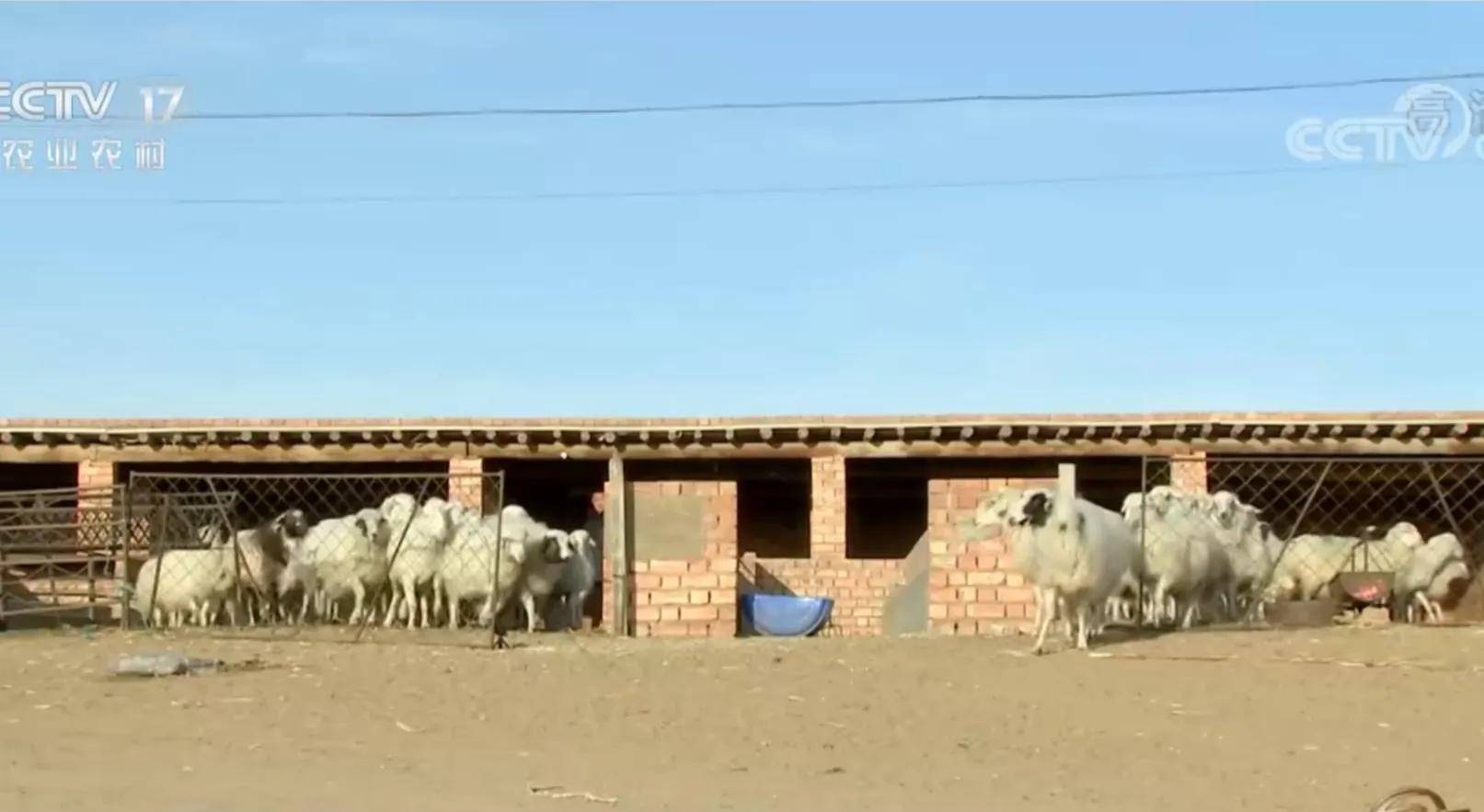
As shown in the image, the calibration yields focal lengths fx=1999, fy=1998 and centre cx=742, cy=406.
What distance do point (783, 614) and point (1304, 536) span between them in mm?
6406

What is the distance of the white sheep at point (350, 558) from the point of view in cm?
2241

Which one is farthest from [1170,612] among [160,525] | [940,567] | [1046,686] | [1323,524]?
[160,525]

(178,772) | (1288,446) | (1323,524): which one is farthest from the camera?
(1323,524)

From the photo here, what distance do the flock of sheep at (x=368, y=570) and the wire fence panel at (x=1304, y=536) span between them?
6.74m

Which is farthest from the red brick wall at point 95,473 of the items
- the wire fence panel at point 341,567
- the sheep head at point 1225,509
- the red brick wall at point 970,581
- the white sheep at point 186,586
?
the sheep head at point 1225,509

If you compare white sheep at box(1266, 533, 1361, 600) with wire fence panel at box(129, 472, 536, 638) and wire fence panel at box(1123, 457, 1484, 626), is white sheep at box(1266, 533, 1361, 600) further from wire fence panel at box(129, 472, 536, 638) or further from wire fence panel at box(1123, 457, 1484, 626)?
wire fence panel at box(129, 472, 536, 638)

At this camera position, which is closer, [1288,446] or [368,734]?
[368,734]

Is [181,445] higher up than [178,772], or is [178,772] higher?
[181,445]

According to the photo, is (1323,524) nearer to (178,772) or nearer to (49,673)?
(49,673)

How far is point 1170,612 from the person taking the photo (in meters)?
21.0

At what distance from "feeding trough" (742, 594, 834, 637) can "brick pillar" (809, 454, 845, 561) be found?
1697 mm

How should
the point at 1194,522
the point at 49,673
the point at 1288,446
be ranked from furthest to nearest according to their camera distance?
the point at 1288,446
the point at 1194,522
the point at 49,673

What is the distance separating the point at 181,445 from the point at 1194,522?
13210 millimetres

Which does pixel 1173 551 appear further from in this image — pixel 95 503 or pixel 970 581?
pixel 95 503
